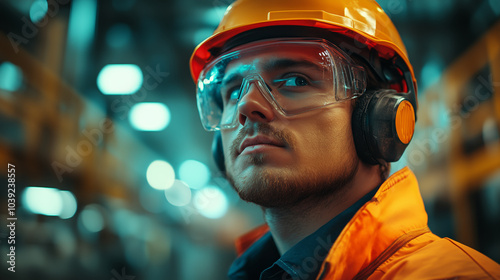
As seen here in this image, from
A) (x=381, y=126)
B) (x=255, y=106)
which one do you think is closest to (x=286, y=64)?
(x=255, y=106)

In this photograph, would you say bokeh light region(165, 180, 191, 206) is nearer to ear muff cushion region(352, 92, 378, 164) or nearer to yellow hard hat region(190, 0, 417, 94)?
yellow hard hat region(190, 0, 417, 94)

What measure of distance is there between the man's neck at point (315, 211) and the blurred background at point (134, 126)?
177 centimetres

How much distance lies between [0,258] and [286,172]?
191cm

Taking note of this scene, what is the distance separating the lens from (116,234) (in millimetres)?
3506

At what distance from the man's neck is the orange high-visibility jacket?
196 millimetres

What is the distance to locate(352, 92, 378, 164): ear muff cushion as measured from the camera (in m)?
1.45

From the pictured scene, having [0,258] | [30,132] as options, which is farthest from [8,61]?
[0,258]

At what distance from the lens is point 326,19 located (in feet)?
4.92

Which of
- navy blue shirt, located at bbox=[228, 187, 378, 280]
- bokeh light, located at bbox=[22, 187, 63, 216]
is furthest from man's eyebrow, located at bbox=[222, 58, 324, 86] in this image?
bokeh light, located at bbox=[22, 187, 63, 216]

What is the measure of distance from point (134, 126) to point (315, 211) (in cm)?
281

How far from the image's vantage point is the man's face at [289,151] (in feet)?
4.54

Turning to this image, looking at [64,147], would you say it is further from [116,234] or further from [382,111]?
[382,111]

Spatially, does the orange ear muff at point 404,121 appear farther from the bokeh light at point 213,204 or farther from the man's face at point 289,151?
the bokeh light at point 213,204

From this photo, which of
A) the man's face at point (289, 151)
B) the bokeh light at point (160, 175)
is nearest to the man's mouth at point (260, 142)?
the man's face at point (289, 151)
